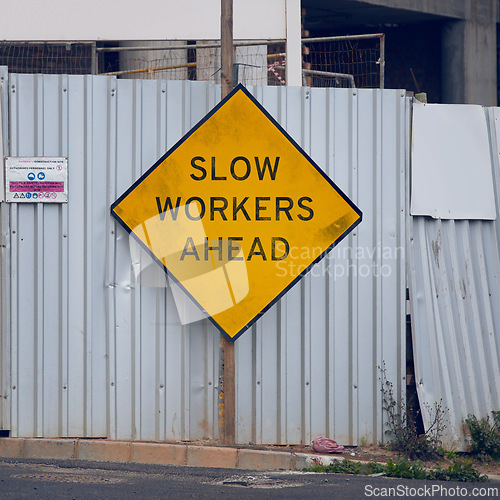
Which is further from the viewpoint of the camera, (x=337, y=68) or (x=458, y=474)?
(x=337, y=68)

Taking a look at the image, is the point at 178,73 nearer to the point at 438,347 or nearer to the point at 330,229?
the point at 330,229

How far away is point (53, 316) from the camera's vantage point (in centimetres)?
632

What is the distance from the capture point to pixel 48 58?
1095 centimetres

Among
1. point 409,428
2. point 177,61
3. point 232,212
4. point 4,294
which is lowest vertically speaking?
point 409,428

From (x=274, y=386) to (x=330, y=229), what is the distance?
54.7 inches

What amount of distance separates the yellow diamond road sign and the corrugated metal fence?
221 millimetres

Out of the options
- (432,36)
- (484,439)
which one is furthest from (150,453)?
(432,36)

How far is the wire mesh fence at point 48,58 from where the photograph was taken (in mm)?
10492

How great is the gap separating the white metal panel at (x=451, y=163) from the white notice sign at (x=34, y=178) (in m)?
2.96

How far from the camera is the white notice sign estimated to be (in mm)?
6285

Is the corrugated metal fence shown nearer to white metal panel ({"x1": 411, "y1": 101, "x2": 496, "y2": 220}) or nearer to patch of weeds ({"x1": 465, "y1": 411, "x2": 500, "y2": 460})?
white metal panel ({"x1": 411, "y1": 101, "x2": 496, "y2": 220})

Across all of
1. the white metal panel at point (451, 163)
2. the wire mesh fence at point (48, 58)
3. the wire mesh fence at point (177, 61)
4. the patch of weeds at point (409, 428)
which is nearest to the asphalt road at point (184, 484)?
the patch of weeds at point (409, 428)

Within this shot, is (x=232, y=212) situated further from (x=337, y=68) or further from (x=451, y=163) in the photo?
(x=337, y=68)

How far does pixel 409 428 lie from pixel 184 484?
2.10m
